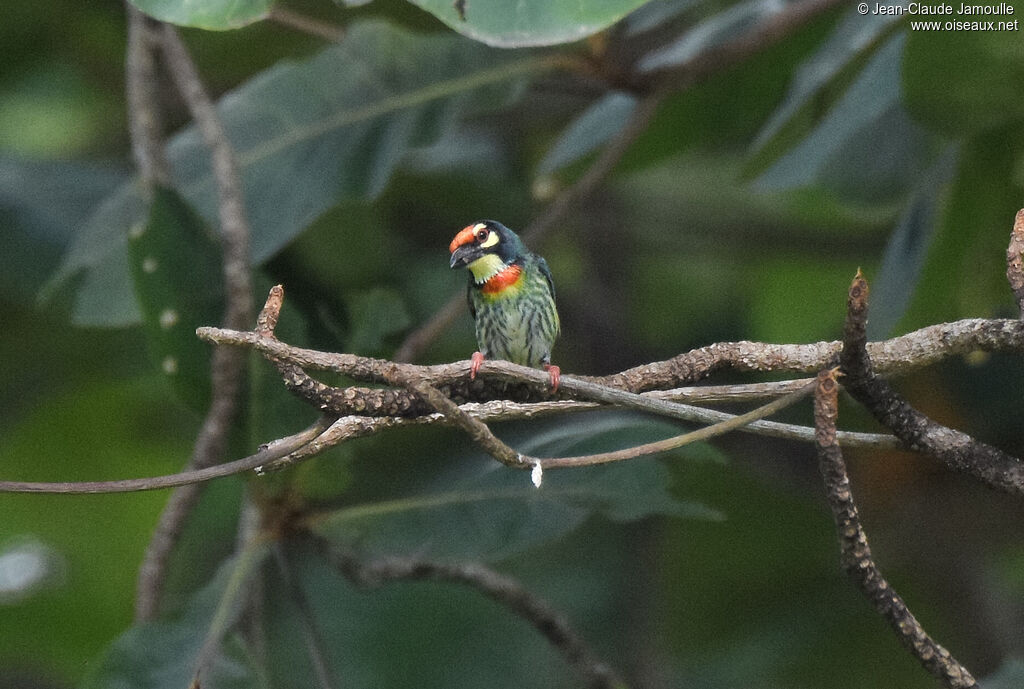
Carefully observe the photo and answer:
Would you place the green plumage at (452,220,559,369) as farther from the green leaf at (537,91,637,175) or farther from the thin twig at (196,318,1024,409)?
the thin twig at (196,318,1024,409)

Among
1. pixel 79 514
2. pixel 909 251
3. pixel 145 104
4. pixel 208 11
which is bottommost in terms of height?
pixel 79 514

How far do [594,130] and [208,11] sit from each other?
4.58 ft

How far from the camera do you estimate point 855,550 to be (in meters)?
1.66

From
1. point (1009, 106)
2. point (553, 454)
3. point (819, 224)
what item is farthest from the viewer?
point (819, 224)

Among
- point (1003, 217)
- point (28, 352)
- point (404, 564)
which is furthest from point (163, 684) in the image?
point (1003, 217)

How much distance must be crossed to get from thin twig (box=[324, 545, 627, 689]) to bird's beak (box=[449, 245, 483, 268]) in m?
0.66

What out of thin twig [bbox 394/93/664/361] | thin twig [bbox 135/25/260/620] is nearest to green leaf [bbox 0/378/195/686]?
thin twig [bbox 135/25/260/620]

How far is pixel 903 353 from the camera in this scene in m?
1.77

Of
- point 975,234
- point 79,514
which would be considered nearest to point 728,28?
point 975,234

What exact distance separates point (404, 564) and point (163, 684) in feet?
1.79

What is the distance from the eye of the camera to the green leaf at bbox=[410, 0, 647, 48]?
2.14m

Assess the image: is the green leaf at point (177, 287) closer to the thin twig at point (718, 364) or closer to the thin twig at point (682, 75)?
the thin twig at point (682, 75)

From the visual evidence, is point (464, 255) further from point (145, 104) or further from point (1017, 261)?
point (1017, 261)

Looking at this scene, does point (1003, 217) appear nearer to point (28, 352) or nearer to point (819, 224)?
point (819, 224)
